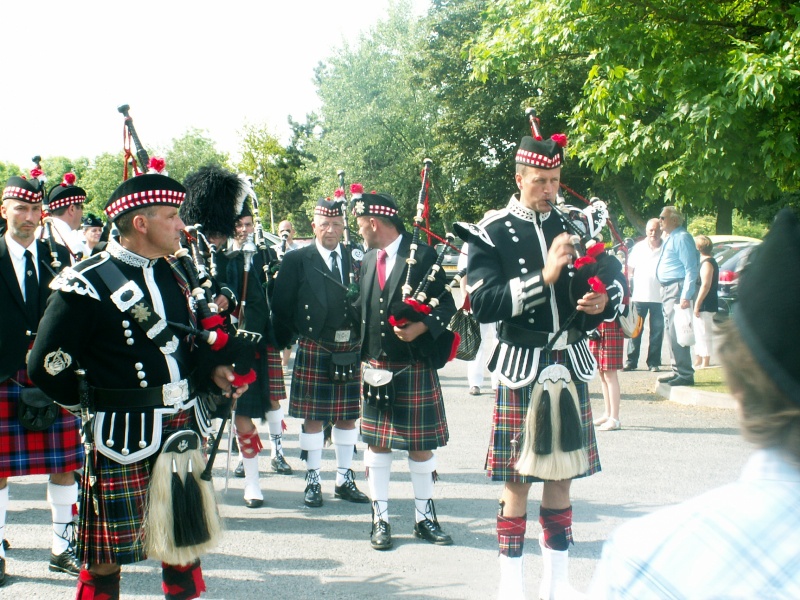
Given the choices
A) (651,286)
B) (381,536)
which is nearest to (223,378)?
(381,536)

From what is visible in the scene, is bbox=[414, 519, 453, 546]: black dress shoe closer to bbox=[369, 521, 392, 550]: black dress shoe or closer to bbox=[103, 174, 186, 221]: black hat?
bbox=[369, 521, 392, 550]: black dress shoe

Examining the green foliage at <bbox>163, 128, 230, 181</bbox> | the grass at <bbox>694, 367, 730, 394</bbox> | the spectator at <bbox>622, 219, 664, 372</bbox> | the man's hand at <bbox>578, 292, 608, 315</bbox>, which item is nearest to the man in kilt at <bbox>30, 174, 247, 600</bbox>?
the man's hand at <bbox>578, 292, 608, 315</bbox>

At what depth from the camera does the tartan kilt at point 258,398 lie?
557cm

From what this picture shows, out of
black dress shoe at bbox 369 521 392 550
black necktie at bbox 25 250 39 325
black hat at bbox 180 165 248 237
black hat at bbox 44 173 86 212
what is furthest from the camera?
black hat at bbox 44 173 86 212

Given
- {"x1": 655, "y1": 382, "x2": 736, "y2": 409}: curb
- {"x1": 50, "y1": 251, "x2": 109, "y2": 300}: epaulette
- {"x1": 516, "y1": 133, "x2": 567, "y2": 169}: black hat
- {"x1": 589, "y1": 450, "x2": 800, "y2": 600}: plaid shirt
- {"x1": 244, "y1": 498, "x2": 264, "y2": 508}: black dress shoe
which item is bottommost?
{"x1": 244, "y1": 498, "x2": 264, "y2": 508}: black dress shoe

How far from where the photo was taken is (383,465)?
471cm

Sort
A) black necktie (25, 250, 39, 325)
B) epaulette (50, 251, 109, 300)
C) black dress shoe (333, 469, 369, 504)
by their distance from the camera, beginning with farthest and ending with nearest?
black dress shoe (333, 469, 369, 504) < black necktie (25, 250, 39, 325) < epaulette (50, 251, 109, 300)

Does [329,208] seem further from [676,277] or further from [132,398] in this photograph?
[676,277]

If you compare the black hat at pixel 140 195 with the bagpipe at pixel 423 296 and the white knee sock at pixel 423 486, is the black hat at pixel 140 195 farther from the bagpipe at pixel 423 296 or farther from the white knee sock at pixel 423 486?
the white knee sock at pixel 423 486

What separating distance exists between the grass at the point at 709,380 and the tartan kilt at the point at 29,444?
6.18 metres

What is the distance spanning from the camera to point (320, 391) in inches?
220

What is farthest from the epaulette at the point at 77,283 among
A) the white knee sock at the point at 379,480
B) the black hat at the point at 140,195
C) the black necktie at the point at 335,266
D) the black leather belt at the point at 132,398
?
the black necktie at the point at 335,266

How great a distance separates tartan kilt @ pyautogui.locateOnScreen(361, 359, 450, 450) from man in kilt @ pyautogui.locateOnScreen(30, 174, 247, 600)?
5.50 ft

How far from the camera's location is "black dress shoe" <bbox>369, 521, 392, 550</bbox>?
4.55 meters
